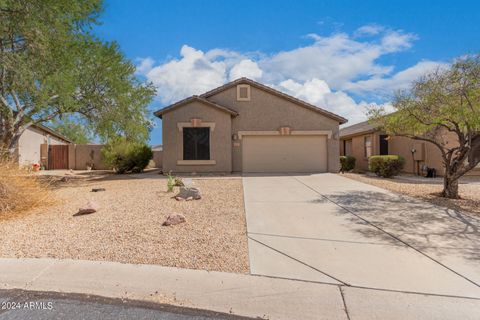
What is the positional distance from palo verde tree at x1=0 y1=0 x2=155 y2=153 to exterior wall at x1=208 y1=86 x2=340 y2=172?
4.59 meters

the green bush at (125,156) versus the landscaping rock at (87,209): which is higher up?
the green bush at (125,156)

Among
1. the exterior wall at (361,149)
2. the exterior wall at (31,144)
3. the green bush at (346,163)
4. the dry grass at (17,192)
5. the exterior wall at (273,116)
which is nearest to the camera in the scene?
the dry grass at (17,192)

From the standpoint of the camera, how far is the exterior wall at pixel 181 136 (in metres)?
17.2

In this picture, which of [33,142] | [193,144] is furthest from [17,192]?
[33,142]

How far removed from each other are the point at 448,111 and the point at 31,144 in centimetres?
2825

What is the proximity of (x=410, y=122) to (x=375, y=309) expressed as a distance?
877 centimetres

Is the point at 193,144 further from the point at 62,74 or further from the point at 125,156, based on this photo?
the point at 62,74

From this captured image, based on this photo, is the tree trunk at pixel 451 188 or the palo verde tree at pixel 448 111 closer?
the palo verde tree at pixel 448 111

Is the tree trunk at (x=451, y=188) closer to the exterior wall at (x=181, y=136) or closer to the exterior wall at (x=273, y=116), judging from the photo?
the exterior wall at (x=273, y=116)

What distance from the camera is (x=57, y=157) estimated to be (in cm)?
2628

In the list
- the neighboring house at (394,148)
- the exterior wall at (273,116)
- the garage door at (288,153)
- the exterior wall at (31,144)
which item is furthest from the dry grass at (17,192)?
the exterior wall at (31,144)

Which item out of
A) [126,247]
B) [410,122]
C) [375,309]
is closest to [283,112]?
[410,122]

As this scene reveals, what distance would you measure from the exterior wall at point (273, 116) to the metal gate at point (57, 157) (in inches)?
612

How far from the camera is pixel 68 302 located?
3680 mm
